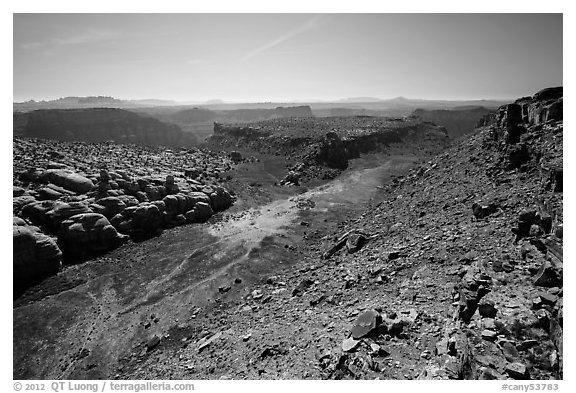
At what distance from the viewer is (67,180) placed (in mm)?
33812

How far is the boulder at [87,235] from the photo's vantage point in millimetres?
27734

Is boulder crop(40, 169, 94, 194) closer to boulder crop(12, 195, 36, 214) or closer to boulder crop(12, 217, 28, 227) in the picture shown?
boulder crop(12, 195, 36, 214)

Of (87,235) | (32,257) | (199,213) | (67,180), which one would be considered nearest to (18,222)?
(32,257)

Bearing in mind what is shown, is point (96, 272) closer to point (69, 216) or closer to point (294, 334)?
point (69, 216)

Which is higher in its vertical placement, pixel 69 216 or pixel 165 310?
pixel 69 216

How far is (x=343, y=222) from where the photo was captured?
32.8 metres

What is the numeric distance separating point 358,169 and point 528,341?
1949 inches

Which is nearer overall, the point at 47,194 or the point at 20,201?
the point at 20,201

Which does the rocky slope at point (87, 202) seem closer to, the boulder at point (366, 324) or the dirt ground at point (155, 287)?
the dirt ground at point (155, 287)

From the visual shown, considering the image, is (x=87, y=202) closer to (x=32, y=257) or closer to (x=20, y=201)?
(x=20, y=201)

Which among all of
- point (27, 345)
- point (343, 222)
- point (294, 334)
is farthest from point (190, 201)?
point (294, 334)

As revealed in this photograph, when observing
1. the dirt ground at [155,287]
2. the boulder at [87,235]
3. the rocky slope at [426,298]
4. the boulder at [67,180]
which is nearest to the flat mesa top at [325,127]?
the dirt ground at [155,287]

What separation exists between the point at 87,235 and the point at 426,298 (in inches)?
1090

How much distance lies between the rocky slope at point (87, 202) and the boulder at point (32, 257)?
53 mm
